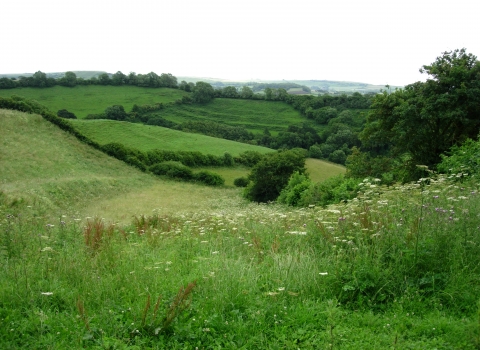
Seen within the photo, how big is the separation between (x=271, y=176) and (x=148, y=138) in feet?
107

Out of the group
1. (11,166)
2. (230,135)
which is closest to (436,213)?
(11,166)

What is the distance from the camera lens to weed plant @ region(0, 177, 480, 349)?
3.44 m

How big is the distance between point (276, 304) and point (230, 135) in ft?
301

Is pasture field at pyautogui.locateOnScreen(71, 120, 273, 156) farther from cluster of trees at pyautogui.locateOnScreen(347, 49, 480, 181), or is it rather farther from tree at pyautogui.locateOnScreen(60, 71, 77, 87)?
tree at pyautogui.locateOnScreen(60, 71, 77, 87)

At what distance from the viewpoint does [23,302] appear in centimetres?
395

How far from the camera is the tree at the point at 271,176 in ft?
136

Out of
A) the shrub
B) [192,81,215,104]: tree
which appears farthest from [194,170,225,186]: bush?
[192,81,215,104]: tree

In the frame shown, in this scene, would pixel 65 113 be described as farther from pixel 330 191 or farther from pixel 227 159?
pixel 330 191

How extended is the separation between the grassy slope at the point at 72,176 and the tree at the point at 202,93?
69945 mm

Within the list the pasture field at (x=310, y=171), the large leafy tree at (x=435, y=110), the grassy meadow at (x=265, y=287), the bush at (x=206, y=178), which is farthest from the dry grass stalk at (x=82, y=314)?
the pasture field at (x=310, y=171)

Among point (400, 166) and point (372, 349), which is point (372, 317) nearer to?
point (372, 349)

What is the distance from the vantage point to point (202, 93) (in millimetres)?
117125

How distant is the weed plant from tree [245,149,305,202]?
3557cm

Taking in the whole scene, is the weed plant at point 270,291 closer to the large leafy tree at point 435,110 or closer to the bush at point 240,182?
the large leafy tree at point 435,110
